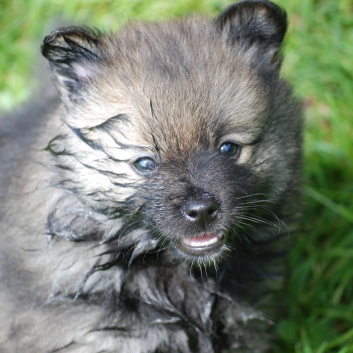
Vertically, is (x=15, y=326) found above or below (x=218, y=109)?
below

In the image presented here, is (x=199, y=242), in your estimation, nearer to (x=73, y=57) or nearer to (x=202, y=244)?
(x=202, y=244)

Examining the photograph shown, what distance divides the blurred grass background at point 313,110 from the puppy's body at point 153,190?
1.76 ft

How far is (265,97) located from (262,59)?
0.70 ft

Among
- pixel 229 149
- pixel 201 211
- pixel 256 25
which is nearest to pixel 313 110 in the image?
pixel 256 25

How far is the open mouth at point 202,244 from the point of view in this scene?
8.52 feet

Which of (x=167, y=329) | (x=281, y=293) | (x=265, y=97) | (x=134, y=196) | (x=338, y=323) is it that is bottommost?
(x=338, y=323)

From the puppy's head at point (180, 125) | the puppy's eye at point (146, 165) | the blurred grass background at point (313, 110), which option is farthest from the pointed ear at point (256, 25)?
the puppy's eye at point (146, 165)

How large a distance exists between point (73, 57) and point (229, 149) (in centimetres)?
67

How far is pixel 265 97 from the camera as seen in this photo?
8.98 feet

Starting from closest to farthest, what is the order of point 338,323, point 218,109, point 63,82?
point 218,109, point 63,82, point 338,323

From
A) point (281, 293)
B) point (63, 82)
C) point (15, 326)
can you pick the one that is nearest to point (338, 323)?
point (281, 293)

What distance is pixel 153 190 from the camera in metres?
2.54

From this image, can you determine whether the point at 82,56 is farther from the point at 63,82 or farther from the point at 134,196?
the point at 134,196

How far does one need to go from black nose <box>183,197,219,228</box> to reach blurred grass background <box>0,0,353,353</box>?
1090 mm
